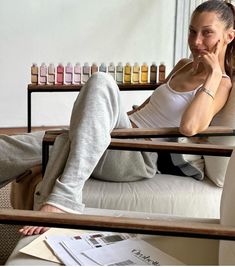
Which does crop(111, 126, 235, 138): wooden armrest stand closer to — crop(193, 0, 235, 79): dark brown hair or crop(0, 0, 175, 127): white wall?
crop(193, 0, 235, 79): dark brown hair

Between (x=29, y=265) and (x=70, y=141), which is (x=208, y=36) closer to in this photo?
(x=70, y=141)

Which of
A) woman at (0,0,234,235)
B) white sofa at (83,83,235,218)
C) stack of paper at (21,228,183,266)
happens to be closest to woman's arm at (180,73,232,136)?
woman at (0,0,234,235)

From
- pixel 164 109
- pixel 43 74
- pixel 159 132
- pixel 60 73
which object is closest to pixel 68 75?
pixel 60 73

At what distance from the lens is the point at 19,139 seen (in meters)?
2.01

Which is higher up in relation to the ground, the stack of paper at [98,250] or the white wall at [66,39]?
the white wall at [66,39]

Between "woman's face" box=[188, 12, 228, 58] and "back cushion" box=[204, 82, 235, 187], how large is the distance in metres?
0.20

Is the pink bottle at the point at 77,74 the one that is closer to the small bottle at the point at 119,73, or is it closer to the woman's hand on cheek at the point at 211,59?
the small bottle at the point at 119,73

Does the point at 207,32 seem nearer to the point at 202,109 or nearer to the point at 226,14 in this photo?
the point at 226,14

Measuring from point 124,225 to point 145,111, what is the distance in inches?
44.7

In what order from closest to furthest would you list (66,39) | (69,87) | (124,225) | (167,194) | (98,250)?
(124,225) → (98,250) → (167,194) → (69,87) → (66,39)

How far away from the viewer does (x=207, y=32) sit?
6.78 ft

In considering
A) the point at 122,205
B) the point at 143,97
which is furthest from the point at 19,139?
the point at 143,97

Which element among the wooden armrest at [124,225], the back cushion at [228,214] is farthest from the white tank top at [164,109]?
the wooden armrest at [124,225]

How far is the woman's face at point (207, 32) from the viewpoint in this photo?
2.06 meters
